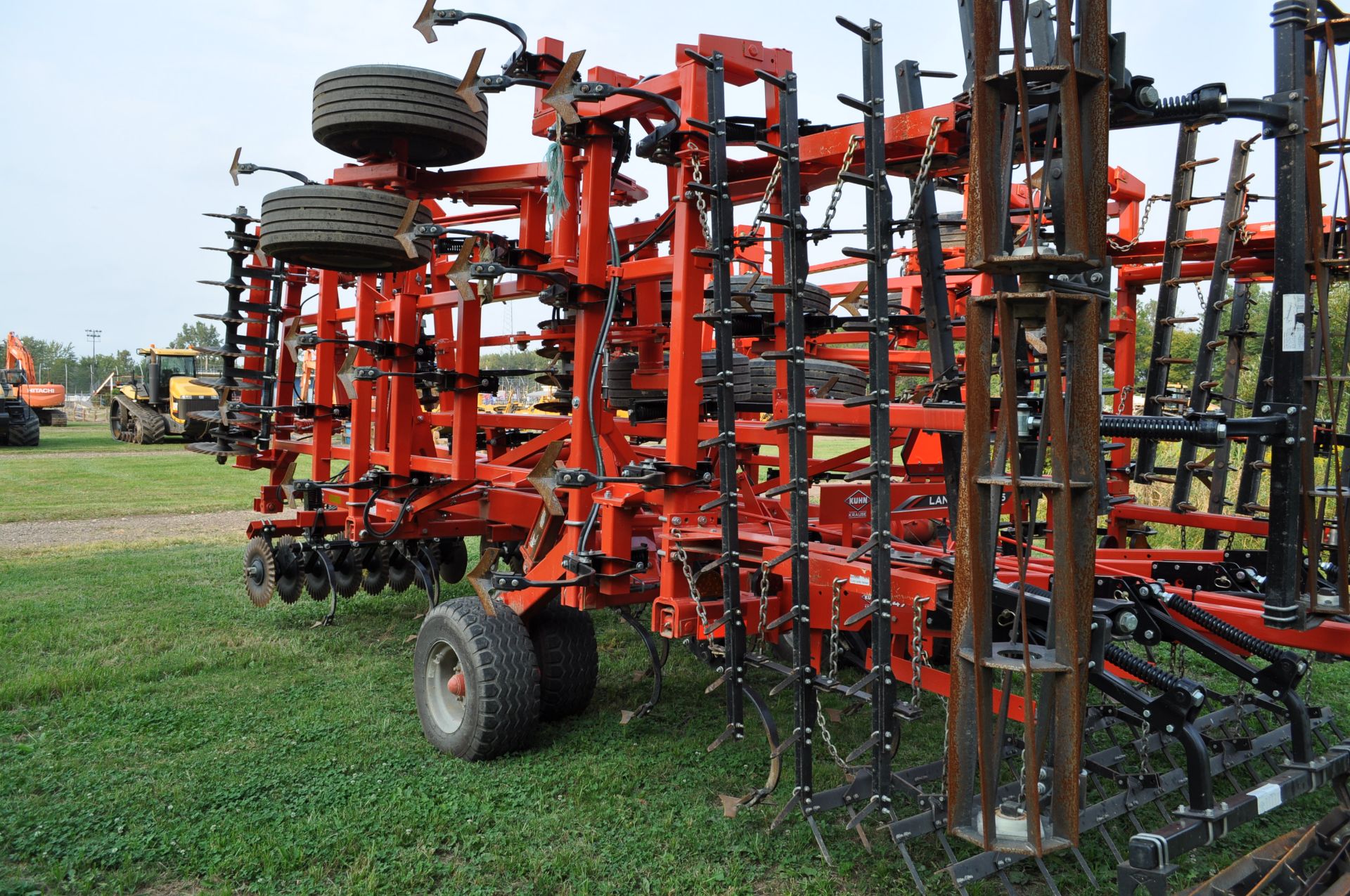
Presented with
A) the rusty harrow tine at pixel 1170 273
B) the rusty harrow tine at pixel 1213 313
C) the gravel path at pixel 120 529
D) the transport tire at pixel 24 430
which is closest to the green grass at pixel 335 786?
the rusty harrow tine at pixel 1213 313

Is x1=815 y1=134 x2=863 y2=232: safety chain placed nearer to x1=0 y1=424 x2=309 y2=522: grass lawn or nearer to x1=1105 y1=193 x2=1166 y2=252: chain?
x1=1105 y1=193 x2=1166 y2=252: chain

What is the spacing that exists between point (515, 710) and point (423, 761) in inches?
20.4

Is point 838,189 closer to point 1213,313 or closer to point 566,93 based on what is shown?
point 566,93

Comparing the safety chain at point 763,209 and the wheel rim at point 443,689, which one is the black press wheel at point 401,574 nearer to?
the wheel rim at point 443,689

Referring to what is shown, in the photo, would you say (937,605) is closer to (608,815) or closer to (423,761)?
(608,815)

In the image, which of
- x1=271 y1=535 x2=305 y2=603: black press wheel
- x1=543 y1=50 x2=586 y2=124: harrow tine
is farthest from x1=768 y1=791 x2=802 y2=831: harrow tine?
x1=271 y1=535 x2=305 y2=603: black press wheel

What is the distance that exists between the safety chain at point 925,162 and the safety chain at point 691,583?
1.59 metres

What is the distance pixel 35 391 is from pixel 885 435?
39303mm

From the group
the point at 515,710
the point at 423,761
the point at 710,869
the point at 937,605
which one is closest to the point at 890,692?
the point at 937,605

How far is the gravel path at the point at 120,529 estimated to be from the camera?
11.4m

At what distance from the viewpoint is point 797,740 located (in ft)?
11.7

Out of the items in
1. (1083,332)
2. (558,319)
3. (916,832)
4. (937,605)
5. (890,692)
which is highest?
(558,319)

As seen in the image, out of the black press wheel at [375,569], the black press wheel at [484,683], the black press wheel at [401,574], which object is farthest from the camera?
the black press wheel at [401,574]

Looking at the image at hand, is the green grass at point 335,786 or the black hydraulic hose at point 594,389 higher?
the black hydraulic hose at point 594,389
